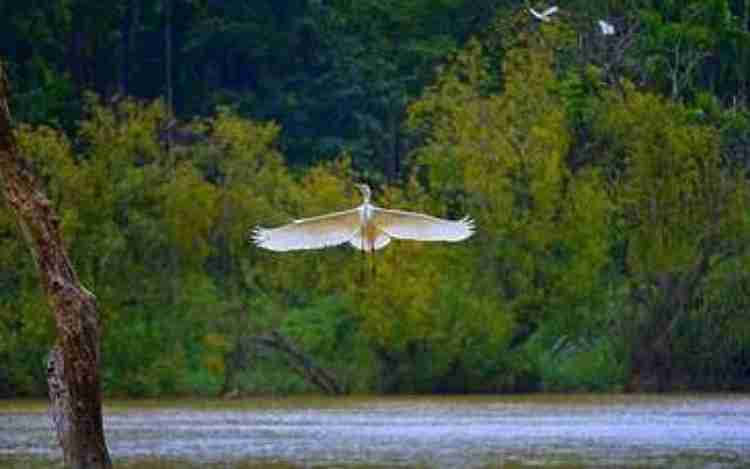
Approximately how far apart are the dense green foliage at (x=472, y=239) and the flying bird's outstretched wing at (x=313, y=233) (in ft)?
63.2

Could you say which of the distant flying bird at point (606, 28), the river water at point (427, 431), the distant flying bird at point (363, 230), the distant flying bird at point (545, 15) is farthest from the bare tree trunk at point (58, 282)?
the distant flying bird at point (606, 28)

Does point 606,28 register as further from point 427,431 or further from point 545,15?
point 427,431

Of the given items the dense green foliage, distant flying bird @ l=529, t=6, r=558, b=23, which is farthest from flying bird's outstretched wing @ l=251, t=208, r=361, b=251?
distant flying bird @ l=529, t=6, r=558, b=23

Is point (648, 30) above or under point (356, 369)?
above

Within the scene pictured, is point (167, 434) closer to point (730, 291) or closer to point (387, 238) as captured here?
point (387, 238)

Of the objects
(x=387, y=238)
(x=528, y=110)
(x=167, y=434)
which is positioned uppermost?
(x=528, y=110)

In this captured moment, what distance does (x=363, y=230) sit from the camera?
996 inches

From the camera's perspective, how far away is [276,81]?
60.7 metres

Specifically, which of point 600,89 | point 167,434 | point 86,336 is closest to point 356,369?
point 600,89

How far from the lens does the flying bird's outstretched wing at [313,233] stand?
24453mm

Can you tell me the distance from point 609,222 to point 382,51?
12.9 metres

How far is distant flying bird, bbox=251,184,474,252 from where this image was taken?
24.6 metres

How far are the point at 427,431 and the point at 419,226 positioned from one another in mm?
9053

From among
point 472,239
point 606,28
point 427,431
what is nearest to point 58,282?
point 427,431
